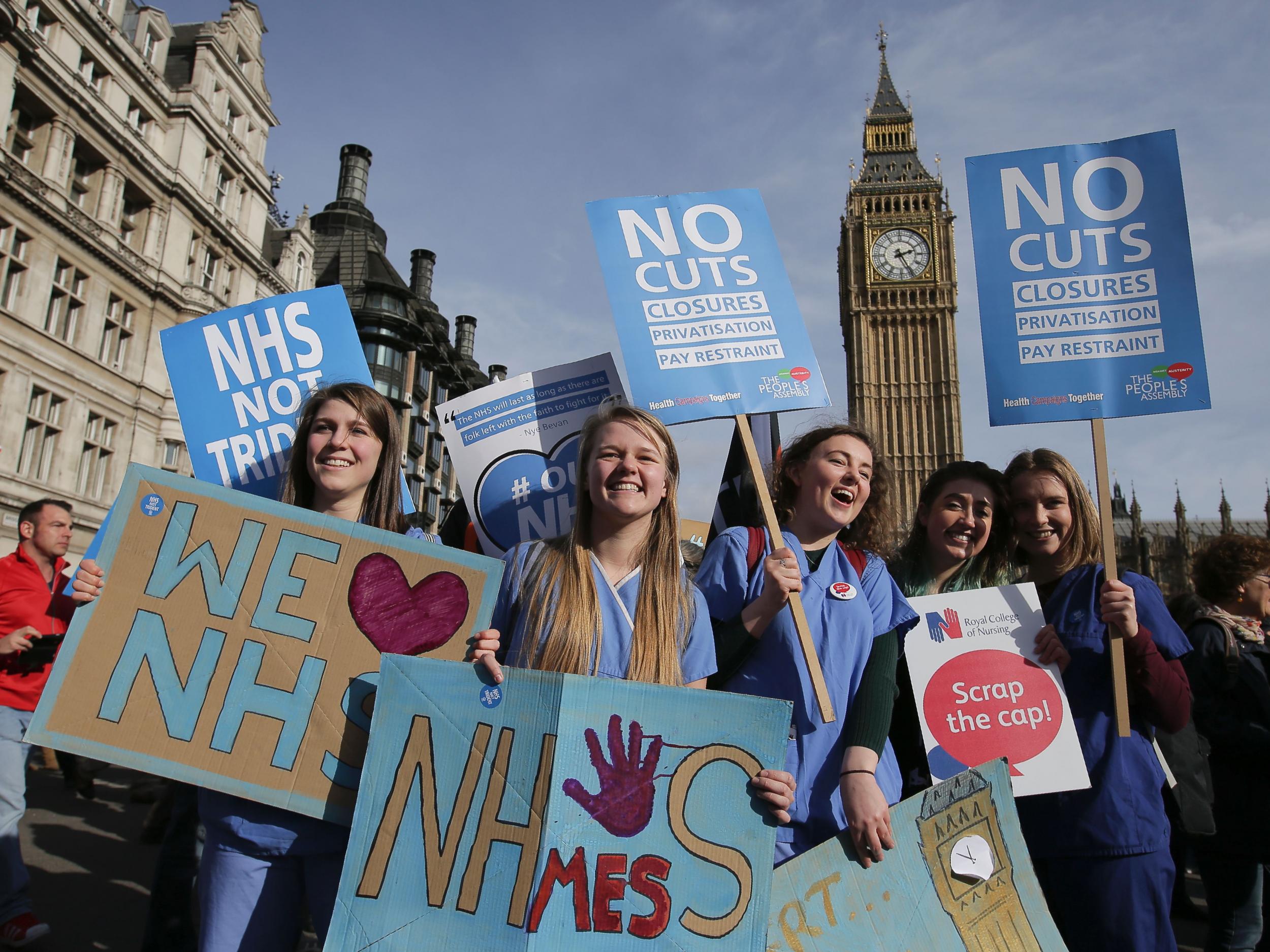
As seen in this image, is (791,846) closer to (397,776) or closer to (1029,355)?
(397,776)

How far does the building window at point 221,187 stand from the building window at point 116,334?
15.6 feet

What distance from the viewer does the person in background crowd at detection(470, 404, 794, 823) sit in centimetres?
205

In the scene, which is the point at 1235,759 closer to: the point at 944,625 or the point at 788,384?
the point at 944,625

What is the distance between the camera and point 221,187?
23875mm

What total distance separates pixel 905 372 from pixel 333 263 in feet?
123

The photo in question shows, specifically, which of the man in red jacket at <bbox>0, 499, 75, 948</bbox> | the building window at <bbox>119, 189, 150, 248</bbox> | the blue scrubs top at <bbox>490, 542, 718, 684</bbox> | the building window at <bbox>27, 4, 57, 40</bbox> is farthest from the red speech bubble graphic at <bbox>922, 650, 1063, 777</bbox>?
the building window at <bbox>119, 189, 150, 248</bbox>

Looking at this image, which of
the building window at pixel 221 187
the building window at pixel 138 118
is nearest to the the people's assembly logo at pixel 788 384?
the building window at pixel 138 118

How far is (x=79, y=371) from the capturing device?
1852cm

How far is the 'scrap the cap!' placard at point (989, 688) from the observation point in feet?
8.27

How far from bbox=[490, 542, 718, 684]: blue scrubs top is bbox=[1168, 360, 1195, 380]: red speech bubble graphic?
2.00 meters

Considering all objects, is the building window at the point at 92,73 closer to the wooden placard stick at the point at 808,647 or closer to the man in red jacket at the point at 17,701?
the man in red jacket at the point at 17,701

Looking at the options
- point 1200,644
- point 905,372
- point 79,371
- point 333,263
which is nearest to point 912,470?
point 905,372

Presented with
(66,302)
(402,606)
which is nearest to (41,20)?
(66,302)

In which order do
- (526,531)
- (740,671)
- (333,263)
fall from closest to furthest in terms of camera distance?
(740,671) → (526,531) → (333,263)
